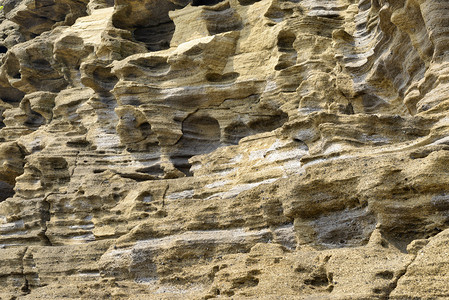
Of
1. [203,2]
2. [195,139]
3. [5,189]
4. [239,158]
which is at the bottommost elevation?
[239,158]

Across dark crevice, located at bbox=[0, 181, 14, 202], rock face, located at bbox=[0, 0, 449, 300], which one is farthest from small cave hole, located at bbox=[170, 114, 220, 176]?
dark crevice, located at bbox=[0, 181, 14, 202]

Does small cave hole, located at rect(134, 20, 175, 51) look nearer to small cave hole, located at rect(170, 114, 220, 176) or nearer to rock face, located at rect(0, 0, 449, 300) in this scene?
rock face, located at rect(0, 0, 449, 300)

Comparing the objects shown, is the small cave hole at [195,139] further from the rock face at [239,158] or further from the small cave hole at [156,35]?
the small cave hole at [156,35]

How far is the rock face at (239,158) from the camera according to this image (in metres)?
10.5

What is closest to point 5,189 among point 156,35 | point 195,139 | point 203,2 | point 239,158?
point 156,35

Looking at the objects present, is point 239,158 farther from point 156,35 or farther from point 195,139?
point 156,35

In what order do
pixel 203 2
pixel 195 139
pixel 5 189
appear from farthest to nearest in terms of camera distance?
pixel 5 189
pixel 203 2
pixel 195 139

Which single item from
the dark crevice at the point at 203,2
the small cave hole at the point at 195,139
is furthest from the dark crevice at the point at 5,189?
the dark crevice at the point at 203,2

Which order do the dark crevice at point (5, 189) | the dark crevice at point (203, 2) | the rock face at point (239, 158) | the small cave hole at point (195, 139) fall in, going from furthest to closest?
the dark crevice at point (5, 189)
the dark crevice at point (203, 2)
the small cave hole at point (195, 139)
the rock face at point (239, 158)

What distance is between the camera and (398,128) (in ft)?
43.7

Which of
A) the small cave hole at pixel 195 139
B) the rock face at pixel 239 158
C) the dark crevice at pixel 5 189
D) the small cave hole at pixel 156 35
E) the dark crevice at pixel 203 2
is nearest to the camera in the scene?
the rock face at pixel 239 158

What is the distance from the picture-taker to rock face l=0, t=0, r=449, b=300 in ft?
34.3

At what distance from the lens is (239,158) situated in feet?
56.4

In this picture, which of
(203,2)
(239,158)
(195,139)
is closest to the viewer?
(239,158)
